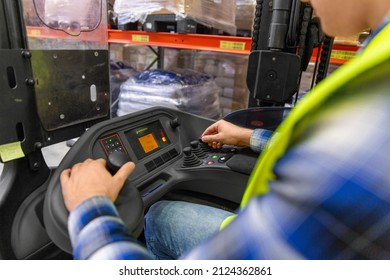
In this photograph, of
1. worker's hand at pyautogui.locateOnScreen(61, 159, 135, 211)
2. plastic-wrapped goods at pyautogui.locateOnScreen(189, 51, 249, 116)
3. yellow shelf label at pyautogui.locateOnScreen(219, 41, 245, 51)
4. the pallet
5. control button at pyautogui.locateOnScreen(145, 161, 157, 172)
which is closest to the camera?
worker's hand at pyautogui.locateOnScreen(61, 159, 135, 211)

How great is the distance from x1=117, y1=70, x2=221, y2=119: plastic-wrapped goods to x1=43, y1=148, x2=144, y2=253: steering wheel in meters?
1.15

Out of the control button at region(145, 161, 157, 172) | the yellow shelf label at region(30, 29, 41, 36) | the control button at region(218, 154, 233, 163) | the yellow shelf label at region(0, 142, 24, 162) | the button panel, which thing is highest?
the yellow shelf label at region(30, 29, 41, 36)

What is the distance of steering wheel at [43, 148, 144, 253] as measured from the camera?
61 centimetres

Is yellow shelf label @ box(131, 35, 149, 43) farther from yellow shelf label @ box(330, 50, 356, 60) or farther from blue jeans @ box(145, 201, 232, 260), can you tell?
blue jeans @ box(145, 201, 232, 260)

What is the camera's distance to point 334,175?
294mm

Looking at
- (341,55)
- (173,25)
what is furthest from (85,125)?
(341,55)

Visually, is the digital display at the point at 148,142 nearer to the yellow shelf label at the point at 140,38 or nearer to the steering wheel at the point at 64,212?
the steering wheel at the point at 64,212

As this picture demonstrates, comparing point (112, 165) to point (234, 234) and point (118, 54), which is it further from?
point (118, 54)

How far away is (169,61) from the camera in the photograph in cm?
266

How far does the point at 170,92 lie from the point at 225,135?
84 cm

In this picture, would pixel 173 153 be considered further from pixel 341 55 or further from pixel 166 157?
pixel 341 55

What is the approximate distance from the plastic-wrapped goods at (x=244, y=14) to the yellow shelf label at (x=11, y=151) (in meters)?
1.47

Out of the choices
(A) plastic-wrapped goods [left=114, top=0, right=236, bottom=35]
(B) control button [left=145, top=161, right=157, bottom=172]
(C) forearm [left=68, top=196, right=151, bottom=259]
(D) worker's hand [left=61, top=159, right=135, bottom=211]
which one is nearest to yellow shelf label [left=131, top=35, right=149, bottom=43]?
(A) plastic-wrapped goods [left=114, top=0, right=236, bottom=35]

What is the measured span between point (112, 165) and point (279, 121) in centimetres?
67
